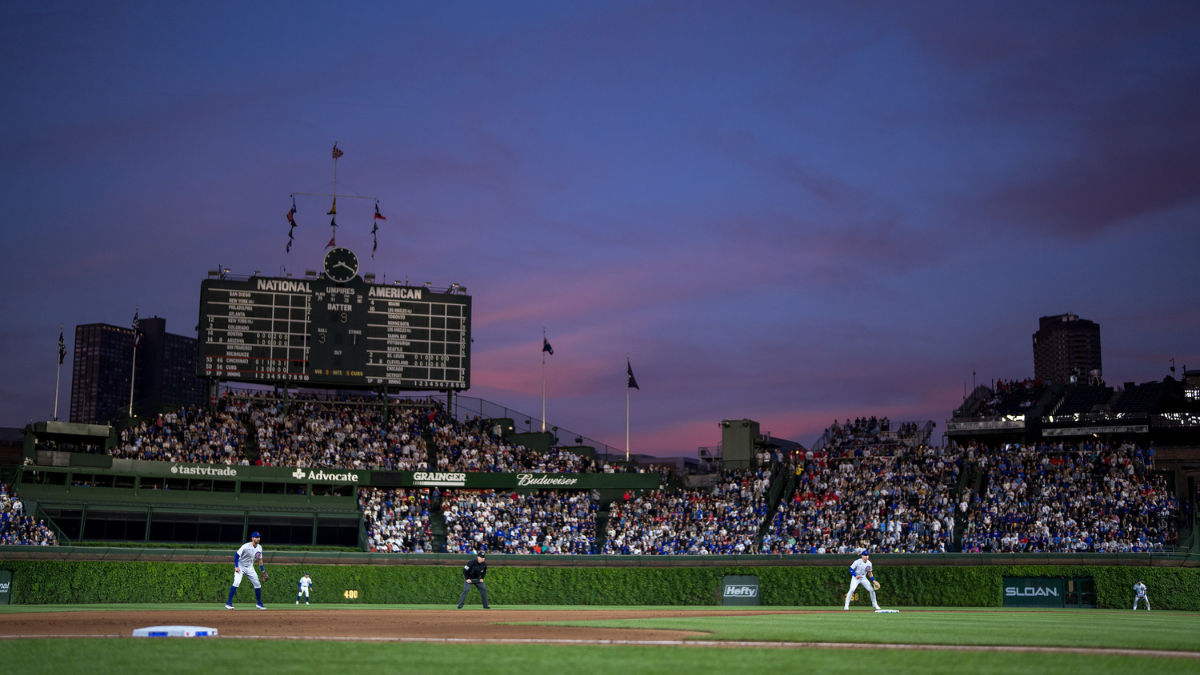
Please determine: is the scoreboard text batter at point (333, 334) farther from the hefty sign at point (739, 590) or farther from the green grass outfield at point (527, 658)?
the green grass outfield at point (527, 658)

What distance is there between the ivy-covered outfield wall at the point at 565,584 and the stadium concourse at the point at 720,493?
306 cm

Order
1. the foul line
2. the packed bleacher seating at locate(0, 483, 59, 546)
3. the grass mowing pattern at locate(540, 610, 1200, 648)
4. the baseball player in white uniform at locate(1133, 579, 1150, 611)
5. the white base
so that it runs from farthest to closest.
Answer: the packed bleacher seating at locate(0, 483, 59, 546)
the baseball player in white uniform at locate(1133, 579, 1150, 611)
the white base
the grass mowing pattern at locate(540, 610, 1200, 648)
the foul line

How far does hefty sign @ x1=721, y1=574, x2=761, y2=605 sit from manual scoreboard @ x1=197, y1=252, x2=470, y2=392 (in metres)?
23.9

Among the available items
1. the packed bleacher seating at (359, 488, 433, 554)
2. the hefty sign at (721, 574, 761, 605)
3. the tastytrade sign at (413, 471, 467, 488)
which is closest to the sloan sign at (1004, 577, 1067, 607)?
the hefty sign at (721, 574, 761, 605)

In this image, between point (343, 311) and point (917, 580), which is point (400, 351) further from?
point (917, 580)

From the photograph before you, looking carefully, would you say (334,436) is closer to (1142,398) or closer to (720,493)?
(720,493)

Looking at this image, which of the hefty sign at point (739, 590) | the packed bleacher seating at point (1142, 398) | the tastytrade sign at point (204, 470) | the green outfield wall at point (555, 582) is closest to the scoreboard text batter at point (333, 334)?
the tastytrade sign at point (204, 470)

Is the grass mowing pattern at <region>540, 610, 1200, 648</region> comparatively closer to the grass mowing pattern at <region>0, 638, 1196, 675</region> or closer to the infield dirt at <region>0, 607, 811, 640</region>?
the infield dirt at <region>0, 607, 811, 640</region>

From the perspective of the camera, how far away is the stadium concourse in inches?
1820

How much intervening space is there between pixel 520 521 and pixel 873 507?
18.9 m

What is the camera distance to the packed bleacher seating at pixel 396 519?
52.5 metres

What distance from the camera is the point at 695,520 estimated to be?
180 feet

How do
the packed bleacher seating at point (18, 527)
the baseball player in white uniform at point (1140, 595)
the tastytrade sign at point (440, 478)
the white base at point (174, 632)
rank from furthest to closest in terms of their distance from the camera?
1. the tastytrade sign at point (440, 478)
2. the packed bleacher seating at point (18, 527)
3. the baseball player in white uniform at point (1140, 595)
4. the white base at point (174, 632)

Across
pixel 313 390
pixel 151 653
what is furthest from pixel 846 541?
pixel 151 653
